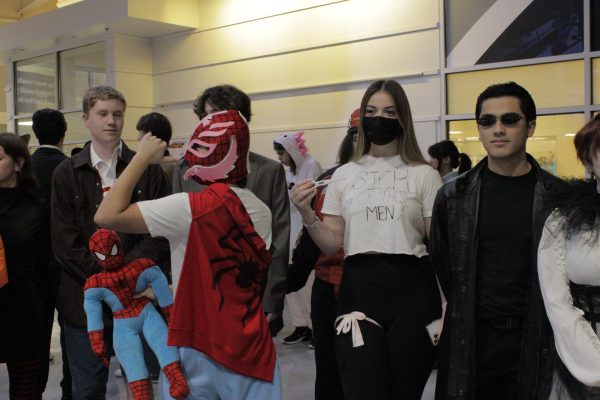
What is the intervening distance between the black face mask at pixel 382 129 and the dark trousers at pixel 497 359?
780 mm

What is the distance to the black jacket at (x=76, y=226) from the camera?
3002mm

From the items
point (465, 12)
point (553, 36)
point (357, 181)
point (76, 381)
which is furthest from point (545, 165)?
point (76, 381)

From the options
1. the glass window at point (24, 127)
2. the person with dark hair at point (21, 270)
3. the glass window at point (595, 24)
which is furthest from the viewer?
the glass window at point (24, 127)

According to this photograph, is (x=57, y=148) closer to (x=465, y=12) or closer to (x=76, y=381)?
(x=76, y=381)

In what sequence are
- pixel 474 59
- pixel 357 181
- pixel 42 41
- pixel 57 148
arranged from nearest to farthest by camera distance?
pixel 357 181, pixel 57 148, pixel 474 59, pixel 42 41

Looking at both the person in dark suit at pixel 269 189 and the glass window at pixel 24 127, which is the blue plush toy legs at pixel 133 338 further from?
the glass window at pixel 24 127

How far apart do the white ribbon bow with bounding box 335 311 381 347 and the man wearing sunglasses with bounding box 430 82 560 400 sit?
33 cm

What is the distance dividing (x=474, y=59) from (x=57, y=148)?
4.41 metres

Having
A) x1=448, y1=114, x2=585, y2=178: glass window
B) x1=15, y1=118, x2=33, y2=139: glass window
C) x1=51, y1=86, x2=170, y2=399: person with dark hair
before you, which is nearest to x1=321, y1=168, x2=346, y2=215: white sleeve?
x1=51, y1=86, x2=170, y2=399: person with dark hair

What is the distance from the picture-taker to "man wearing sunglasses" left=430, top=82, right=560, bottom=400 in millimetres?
2357

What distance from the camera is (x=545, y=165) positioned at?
662cm

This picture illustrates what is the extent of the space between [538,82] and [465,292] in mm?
4776

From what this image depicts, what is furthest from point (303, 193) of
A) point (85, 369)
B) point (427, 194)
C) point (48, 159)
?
point (48, 159)

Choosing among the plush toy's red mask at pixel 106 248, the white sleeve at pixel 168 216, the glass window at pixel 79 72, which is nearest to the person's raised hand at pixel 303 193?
the white sleeve at pixel 168 216
